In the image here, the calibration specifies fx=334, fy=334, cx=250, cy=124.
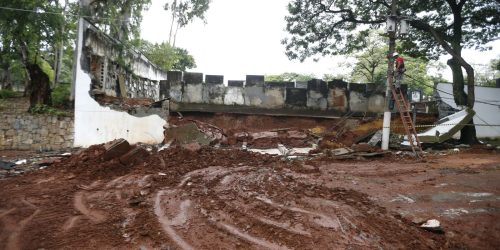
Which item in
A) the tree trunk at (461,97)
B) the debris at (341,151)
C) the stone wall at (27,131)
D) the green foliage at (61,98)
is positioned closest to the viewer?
the debris at (341,151)

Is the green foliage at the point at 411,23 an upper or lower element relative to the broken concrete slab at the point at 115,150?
upper

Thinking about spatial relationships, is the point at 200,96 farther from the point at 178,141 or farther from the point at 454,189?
the point at 454,189

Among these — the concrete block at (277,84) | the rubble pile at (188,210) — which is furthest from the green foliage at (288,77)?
the rubble pile at (188,210)

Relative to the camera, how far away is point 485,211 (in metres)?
4.69

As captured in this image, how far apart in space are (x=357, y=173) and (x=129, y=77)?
391 inches

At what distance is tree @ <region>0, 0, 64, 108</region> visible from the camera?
1100cm

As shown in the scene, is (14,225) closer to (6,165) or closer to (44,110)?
(6,165)

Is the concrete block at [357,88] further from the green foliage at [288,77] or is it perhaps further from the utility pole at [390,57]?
the green foliage at [288,77]

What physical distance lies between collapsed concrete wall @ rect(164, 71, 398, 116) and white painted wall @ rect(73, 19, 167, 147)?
246 centimetres

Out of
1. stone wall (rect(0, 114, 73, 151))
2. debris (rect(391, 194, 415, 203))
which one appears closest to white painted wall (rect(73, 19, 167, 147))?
stone wall (rect(0, 114, 73, 151))

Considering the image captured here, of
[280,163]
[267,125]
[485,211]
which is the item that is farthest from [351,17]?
[485,211]

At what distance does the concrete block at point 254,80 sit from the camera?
534 inches

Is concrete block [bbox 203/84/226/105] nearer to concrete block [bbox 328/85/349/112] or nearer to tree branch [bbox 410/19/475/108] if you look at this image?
concrete block [bbox 328/85/349/112]

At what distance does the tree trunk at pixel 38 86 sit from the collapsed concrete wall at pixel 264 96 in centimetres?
412
